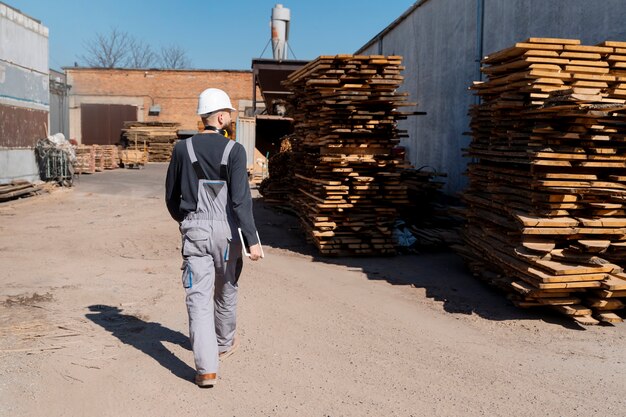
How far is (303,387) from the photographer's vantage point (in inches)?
184

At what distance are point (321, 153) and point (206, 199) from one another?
547cm

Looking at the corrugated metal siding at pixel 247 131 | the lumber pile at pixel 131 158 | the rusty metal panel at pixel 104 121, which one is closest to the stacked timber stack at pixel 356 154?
the corrugated metal siding at pixel 247 131

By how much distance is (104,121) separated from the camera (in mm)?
39375

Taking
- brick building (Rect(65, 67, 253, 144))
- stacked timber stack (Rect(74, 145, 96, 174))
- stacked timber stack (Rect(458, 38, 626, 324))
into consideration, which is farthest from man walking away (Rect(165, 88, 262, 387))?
brick building (Rect(65, 67, 253, 144))

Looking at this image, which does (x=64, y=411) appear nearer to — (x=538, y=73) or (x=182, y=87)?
(x=538, y=73)

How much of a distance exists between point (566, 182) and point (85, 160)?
2286 cm

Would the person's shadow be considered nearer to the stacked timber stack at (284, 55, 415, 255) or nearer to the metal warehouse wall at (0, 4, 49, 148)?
the stacked timber stack at (284, 55, 415, 255)

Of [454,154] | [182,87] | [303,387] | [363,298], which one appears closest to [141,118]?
[182,87]

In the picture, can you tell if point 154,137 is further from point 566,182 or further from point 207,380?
point 207,380

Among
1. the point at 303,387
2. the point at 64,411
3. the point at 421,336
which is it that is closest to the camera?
the point at 64,411

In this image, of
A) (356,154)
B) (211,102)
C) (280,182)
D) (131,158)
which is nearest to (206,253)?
(211,102)

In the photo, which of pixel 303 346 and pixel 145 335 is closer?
pixel 303 346

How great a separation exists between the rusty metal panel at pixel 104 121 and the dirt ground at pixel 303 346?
31360 mm

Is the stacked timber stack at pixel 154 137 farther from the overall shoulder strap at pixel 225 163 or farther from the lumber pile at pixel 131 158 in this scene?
the overall shoulder strap at pixel 225 163
